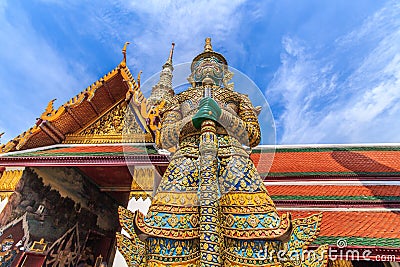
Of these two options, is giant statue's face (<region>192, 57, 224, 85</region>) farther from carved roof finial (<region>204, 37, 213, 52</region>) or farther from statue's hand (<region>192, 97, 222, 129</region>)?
statue's hand (<region>192, 97, 222, 129</region>)

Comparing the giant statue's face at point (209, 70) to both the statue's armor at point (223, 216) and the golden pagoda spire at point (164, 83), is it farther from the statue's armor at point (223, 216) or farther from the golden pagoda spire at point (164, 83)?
the golden pagoda spire at point (164, 83)

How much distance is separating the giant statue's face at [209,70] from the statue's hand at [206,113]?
2.40ft

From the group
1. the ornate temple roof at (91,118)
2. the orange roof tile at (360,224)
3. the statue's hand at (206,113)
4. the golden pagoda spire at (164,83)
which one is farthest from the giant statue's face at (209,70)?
the golden pagoda spire at (164,83)

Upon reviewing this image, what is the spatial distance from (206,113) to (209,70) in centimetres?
89

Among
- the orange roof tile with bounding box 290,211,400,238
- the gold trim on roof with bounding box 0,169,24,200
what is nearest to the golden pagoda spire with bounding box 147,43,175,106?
the gold trim on roof with bounding box 0,169,24,200

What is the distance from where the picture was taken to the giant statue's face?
2676 millimetres

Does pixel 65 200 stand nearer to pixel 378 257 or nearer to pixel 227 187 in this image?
pixel 227 187

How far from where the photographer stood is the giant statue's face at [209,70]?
2.68 metres

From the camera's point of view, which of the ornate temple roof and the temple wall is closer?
the temple wall

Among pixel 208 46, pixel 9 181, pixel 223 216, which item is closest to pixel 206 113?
pixel 223 216

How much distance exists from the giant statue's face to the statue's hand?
0.73 meters

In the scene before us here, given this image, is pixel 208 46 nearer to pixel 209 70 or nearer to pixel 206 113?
pixel 209 70

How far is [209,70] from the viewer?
267cm

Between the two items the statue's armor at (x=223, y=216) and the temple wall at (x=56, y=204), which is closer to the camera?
the statue's armor at (x=223, y=216)
